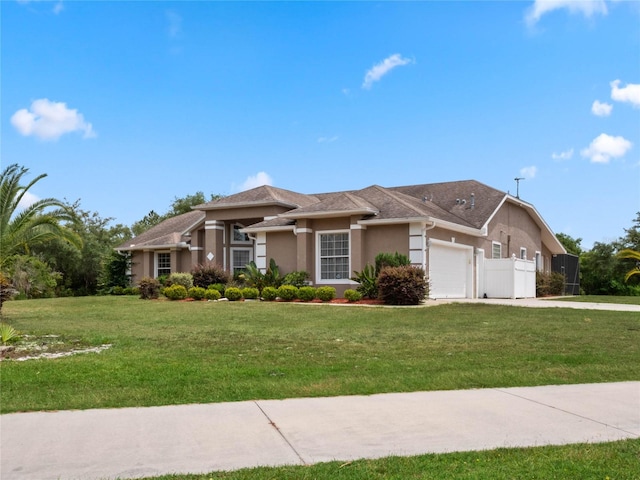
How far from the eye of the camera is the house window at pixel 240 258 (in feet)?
107

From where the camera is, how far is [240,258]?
3284cm

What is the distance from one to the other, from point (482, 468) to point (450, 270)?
2237 cm

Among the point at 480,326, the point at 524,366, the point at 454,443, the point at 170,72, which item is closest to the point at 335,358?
the point at 524,366

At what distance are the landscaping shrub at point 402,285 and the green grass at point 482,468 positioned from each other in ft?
52.1

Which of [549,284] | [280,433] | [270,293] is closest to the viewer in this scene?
[280,433]

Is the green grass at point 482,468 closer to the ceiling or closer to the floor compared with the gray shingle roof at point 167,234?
closer to the floor

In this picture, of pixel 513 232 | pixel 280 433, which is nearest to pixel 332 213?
pixel 513 232

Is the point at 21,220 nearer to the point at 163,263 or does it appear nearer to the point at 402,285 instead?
the point at 402,285

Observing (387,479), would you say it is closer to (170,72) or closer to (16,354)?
(16,354)

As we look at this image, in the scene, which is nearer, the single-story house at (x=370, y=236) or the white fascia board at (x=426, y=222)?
the white fascia board at (x=426, y=222)

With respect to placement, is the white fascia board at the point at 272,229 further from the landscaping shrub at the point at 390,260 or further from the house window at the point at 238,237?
the house window at the point at 238,237

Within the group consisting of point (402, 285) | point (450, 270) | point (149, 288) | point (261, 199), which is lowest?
point (149, 288)

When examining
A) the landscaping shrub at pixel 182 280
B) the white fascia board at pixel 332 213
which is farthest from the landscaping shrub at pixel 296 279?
the landscaping shrub at pixel 182 280

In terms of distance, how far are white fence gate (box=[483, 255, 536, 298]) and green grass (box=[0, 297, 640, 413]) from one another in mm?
10639
